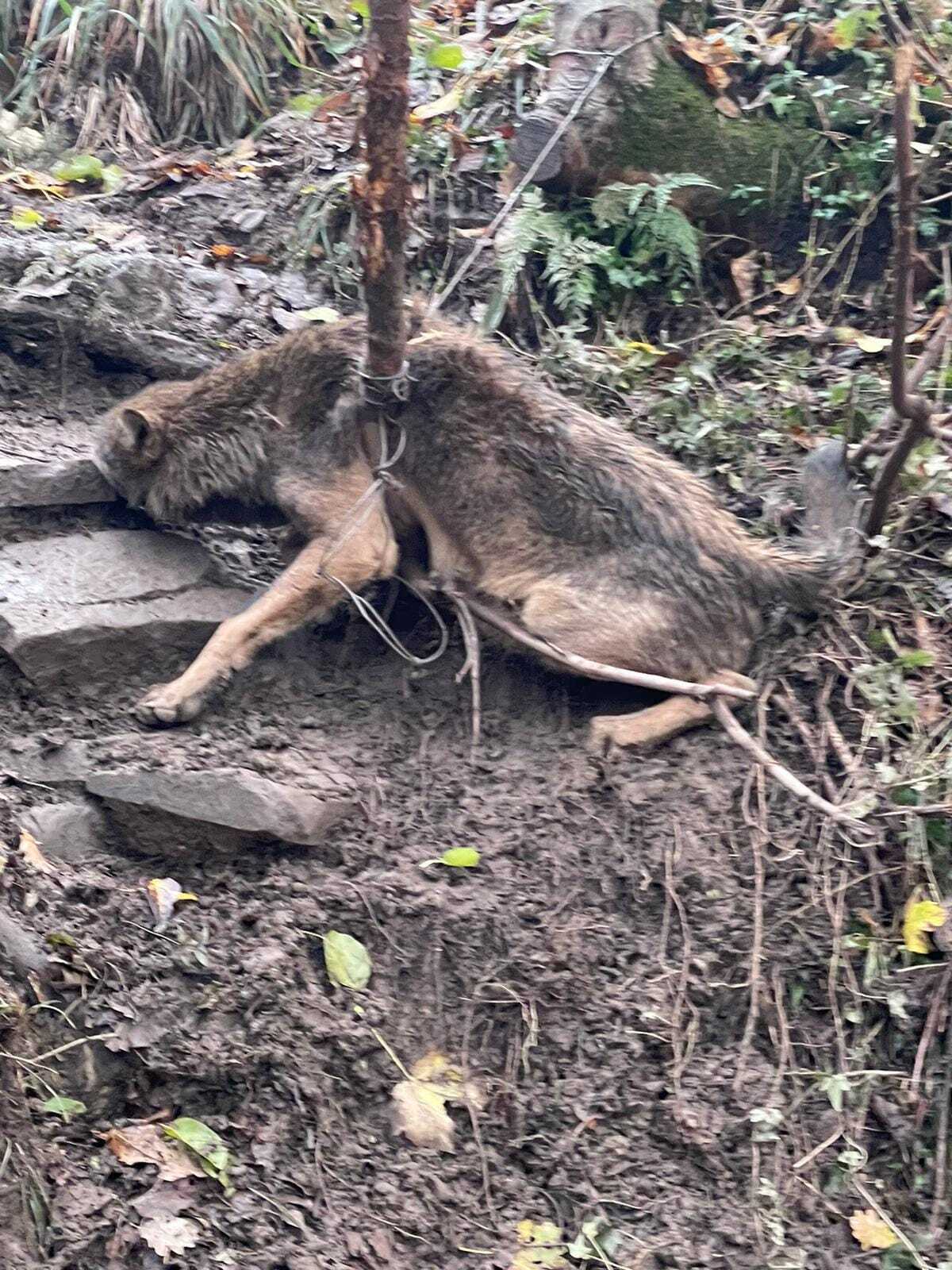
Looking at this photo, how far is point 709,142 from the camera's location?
7.79m

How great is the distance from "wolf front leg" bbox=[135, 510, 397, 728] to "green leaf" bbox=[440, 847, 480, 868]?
1.35 meters

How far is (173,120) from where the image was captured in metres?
9.33

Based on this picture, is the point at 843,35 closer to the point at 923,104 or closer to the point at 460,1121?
the point at 923,104

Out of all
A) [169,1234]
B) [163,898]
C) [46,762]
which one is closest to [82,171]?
[46,762]

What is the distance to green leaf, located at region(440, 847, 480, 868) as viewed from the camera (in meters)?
5.15

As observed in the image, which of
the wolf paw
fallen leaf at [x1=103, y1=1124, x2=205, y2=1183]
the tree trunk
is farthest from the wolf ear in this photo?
fallen leaf at [x1=103, y1=1124, x2=205, y2=1183]

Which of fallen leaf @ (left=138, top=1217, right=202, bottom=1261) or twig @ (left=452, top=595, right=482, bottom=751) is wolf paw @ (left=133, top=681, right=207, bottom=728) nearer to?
twig @ (left=452, top=595, right=482, bottom=751)

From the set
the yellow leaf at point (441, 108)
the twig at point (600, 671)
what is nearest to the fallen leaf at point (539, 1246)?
the twig at point (600, 671)

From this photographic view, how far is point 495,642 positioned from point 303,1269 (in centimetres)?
283

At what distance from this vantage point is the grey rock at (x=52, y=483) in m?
6.17

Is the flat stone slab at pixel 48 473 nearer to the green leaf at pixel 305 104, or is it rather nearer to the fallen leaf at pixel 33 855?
the fallen leaf at pixel 33 855

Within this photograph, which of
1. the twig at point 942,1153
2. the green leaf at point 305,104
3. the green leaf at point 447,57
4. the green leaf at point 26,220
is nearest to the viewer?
the twig at point 942,1153

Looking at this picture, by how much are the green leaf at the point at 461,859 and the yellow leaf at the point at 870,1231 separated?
1.82 m

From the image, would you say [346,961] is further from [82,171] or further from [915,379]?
[82,171]
